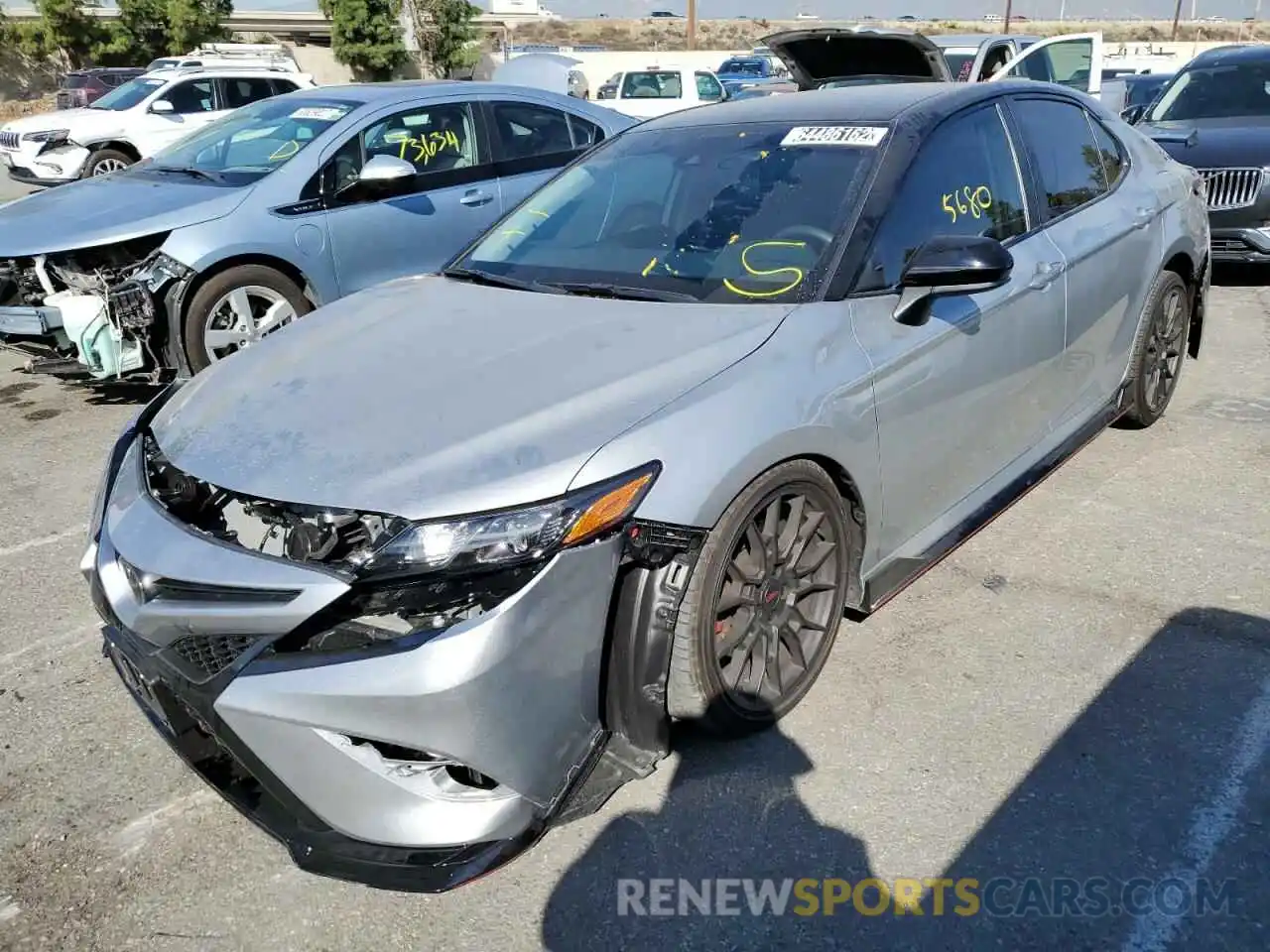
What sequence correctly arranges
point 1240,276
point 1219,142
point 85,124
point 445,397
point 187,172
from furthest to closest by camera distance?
point 85,124
point 1240,276
point 1219,142
point 187,172
point 445,397

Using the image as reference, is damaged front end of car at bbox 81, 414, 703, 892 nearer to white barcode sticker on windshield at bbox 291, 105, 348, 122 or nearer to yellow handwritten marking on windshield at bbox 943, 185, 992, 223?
yellow handwritten marking on windshield at bbox 943, 185, 992, 223

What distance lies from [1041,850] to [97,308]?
5.10 meters

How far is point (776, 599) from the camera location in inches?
108

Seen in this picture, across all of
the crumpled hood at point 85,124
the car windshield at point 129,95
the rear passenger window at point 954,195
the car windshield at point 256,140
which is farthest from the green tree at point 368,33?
the rear passenger window at point 954,195

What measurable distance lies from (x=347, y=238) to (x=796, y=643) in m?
4.17

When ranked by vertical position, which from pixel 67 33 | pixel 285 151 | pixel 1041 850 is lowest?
pixel 1041 850

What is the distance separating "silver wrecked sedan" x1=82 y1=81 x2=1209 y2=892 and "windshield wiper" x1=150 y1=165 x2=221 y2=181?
10.3 ft

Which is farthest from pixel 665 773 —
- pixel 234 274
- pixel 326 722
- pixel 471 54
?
pixel 471 54

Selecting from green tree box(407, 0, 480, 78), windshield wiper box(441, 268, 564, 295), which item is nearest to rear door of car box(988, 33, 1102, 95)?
windshield wiper box(441, 268, 564, 295)

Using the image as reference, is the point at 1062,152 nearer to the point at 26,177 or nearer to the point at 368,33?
the point at 26,177

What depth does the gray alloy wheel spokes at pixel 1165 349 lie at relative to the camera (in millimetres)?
4645

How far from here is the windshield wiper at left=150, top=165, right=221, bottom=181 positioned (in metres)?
6.10

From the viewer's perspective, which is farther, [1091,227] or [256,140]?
[256,140]

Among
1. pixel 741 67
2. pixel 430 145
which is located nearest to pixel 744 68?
pixel 741 67
